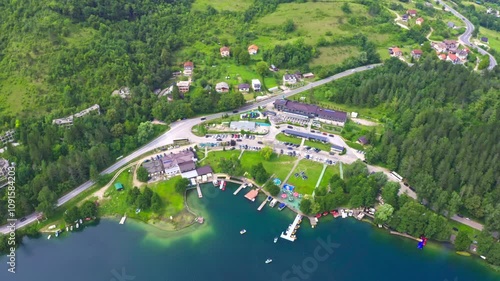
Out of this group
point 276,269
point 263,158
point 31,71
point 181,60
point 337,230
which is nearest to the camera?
point 276,269

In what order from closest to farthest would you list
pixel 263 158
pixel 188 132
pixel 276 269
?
pixel 276 269 → pixel 263 158 → pixel 188 132

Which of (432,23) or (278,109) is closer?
(278,109)

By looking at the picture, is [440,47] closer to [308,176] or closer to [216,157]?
[308,176]

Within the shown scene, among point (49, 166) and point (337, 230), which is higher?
point (49, 166)

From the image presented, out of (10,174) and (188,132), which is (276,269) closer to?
(188,132)

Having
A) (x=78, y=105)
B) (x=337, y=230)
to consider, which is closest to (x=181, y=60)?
(x=78, y=105)

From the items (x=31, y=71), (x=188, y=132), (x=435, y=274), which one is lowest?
(x=435, y=274)

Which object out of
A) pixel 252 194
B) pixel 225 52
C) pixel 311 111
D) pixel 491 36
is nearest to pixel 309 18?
pixel 225 52
